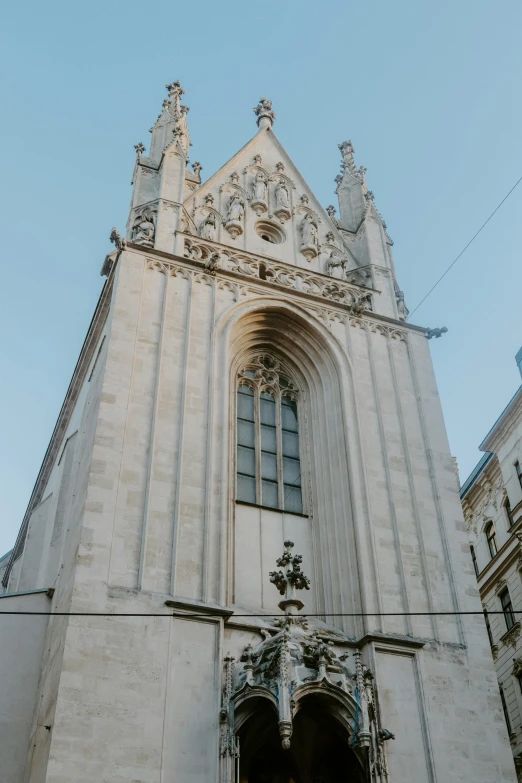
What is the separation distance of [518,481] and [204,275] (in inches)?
517

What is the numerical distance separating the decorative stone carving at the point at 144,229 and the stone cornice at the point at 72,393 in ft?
2.78

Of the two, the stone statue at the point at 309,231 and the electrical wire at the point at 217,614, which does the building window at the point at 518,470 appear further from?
the electrical wire at the point at 217,614

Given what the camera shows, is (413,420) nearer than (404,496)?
No

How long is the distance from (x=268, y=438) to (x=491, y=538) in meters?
13.7

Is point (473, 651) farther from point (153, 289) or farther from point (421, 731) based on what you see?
point (153, 289)

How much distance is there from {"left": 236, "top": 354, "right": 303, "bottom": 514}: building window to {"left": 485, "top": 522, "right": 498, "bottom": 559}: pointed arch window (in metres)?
12.3

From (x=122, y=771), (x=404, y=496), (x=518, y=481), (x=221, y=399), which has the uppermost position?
(x=518, y=481)

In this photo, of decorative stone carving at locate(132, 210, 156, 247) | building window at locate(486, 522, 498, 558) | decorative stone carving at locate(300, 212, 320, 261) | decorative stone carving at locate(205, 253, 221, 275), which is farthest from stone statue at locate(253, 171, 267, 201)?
building window at locate(486, 522, 498, 558)

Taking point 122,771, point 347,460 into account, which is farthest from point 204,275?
point 122,771

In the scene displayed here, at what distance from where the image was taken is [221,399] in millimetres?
17594

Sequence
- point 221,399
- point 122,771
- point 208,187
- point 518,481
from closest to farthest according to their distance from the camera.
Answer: point 122,771 < point 221,399 < point 208,187 < point 518,481

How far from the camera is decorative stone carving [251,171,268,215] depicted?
23.8 metres

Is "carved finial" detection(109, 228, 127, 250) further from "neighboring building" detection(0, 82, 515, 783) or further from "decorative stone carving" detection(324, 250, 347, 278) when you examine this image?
"decorative stone carving" detection(324, 250, 347, 278)

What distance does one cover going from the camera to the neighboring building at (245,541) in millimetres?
13141
